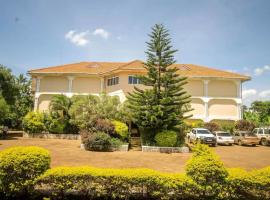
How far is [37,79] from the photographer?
3127cm

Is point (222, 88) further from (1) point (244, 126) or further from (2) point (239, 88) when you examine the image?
(1) point (244, 126)

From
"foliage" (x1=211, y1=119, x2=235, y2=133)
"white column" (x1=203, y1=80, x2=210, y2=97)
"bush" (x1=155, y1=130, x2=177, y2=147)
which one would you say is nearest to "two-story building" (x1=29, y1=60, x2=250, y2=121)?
"white column" (x1=203, y1=80, x2=210, y2=97)

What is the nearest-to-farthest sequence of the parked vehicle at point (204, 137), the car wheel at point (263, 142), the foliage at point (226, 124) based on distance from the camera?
1. the parked vehicle at point (204, 137)
2. the car wheel at point (263, 142)
3. the foliage at point (226, 124)

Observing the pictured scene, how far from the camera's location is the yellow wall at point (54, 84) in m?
31.1

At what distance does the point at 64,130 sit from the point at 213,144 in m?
15.5

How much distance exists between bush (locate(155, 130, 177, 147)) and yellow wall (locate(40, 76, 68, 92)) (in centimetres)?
1707

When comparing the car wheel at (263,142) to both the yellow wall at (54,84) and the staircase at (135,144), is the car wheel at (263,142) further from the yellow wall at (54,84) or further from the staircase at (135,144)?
the yellow wall at (54,84)

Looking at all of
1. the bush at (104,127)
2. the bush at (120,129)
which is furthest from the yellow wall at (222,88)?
the bush at (104,127)

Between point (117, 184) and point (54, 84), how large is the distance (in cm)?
2667

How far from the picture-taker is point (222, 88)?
30.9 meters

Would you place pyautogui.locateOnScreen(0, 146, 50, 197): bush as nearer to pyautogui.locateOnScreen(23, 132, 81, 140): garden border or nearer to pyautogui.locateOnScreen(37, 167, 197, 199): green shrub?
pyautogui.locateOnScreen(37, 167, 197, 199): green shrub

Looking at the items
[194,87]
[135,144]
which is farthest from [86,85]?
[194,87]

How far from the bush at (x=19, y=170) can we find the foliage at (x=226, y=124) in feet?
83.6

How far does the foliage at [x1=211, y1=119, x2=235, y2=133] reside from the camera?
28938 mm
